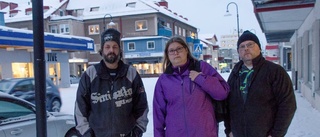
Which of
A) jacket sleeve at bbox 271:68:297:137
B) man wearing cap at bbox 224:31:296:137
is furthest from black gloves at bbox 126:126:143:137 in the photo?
jacket sleeve at bbox 271:68:297:137

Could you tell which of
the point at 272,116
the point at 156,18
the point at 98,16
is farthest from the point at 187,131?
the point at 98,16

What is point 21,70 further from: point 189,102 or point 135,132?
point 189,102

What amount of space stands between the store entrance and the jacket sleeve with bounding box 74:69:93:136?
20735 mm

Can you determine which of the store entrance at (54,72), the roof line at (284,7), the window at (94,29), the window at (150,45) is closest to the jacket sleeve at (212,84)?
the roof line at (284,7)

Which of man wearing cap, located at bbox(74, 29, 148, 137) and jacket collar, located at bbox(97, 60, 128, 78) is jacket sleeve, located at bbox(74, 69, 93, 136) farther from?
jacket collar, located at bbox(97, 60, 128, 78)

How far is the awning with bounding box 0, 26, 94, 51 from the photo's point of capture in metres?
16.2

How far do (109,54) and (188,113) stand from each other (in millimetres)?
1024

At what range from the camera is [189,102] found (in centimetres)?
259

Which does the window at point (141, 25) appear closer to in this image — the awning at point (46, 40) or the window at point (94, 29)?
the window at point (94, 29)

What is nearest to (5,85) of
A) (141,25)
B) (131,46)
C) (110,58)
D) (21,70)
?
(110,58)

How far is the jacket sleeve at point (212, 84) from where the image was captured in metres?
2.53

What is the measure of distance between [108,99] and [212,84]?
1055 millimetres

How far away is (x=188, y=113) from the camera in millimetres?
2586

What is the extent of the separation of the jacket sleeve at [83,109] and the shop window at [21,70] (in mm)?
18761
